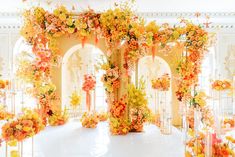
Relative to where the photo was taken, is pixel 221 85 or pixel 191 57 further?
pixel 191 57

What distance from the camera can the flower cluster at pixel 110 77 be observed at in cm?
706

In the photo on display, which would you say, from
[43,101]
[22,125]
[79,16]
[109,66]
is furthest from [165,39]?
[22,125]

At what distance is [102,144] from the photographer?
6.14 meters

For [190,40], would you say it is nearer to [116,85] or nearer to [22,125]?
[116,85]

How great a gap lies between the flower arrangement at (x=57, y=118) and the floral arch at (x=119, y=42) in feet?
3.08

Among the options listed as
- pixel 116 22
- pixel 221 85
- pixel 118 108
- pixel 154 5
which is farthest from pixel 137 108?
pixel 154 5

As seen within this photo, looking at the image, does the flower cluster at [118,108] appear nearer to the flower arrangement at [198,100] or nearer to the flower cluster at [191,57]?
the flower cluster at [191,57]

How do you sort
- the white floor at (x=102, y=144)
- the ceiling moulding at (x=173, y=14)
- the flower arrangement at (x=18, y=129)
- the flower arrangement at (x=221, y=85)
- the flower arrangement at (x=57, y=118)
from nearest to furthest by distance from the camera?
the flower arrangement at (x=18, y=129) → the white floor at (x=102, y=144) → the flower arrangement at (x=221, y=85) → the flower arrangement at (x=57, y=118) → the ceiling moulding at (x=173, y=14)

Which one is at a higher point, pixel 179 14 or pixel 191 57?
pixel 179 14

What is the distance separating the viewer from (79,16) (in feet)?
22.4

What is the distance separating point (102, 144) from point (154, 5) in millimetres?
4355

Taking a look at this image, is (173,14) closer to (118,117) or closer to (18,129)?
(118,117)

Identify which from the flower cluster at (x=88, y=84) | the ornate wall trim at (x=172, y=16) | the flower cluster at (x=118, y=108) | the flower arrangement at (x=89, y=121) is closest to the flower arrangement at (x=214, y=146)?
the flower cluster at (x=118, y=108)

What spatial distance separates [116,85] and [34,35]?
7.23ft
